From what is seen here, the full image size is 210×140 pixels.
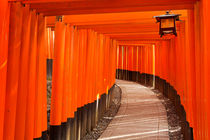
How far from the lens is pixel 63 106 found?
4.33 metres

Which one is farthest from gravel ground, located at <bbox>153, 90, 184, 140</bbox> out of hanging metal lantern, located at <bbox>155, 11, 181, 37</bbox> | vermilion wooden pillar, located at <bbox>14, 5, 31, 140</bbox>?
vermilion wooden pillar, located at <bbox>14, 5, 31, 140</bbox>

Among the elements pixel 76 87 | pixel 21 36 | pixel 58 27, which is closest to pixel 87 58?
pixel 76 87

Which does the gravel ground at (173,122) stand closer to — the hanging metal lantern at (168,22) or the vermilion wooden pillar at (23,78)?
the hanging metal lantern at (168,22)

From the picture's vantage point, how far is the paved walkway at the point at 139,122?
18.9ft

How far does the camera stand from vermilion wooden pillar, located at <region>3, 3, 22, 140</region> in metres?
2.40

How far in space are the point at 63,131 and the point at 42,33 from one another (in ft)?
7.73

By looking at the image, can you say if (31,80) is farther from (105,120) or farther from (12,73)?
(105,120)

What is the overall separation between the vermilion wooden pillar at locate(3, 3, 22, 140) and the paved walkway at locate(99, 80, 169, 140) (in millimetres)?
3747

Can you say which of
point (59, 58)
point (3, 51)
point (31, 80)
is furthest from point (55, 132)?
point (3, 51)

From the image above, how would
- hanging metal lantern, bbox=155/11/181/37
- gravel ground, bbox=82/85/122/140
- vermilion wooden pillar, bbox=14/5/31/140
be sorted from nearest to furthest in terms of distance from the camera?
vermilion wooden pillar, bbox=14/5/31/140
hanging metal lantern, bbox=155/11/181/37
gravel ground, bbox=82/85/122/140

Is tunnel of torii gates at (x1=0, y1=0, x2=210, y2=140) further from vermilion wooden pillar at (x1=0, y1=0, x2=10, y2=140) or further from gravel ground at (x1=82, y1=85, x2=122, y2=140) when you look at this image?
gravel ground at (x1=82, y1=85, x2=122, y2=140)

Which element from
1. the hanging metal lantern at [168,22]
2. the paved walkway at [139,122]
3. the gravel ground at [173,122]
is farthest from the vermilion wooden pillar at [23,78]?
the gravel ground at [173,122]

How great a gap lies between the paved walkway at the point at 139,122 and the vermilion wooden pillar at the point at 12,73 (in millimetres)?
3747

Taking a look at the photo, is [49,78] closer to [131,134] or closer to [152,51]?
[131,134]
